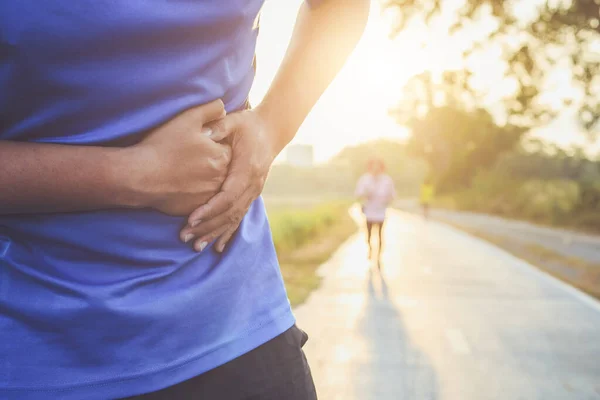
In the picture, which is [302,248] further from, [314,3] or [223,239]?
[223,239]

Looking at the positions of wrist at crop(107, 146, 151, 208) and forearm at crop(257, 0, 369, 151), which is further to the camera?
forearm at crop(257, 0, 369, 151)

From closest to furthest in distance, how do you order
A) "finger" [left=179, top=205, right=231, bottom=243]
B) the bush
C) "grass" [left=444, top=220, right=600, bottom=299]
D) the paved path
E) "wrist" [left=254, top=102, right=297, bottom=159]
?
"finger" [left=179, top=205, right=231, bottom=243], "wrist" [left=254, top=102, right=297, bottom=159], the paved path, "grass" [left=444, top=220, right=600, bottom=299], the bush

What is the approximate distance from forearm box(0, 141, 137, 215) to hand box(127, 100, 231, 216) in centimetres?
3

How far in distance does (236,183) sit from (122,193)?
0.19 m

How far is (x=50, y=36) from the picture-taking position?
94cm

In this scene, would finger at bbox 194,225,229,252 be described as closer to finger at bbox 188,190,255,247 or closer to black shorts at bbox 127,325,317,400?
finger at bbox 188,190,255,247

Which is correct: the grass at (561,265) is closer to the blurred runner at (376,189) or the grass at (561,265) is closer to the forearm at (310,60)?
the blurred runner at (376,189)

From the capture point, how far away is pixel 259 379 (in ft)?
3.93

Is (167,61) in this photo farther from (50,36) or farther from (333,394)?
(333,394)

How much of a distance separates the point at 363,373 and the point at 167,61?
4401 mm

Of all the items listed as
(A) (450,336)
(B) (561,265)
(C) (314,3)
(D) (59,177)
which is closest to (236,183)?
(D) (59,177)

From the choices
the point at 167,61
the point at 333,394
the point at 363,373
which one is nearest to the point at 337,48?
the point at 167,61

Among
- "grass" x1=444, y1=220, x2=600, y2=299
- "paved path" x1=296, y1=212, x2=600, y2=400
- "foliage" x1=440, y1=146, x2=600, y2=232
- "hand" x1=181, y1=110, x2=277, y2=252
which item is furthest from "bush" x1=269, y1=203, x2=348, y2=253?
"hand" x1=181, y1=110, x2=277, y2=252

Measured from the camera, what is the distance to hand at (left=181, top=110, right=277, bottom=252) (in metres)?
1.10
